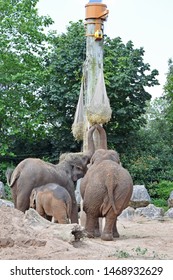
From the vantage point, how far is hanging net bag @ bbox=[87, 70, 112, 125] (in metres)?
11.8

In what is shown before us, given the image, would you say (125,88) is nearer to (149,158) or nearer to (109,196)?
(149,158)

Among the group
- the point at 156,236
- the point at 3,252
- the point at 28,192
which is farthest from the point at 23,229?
the point at 156,236

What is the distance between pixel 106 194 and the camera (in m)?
10.1

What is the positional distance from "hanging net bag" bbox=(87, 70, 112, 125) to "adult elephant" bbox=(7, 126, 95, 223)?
1.27 m

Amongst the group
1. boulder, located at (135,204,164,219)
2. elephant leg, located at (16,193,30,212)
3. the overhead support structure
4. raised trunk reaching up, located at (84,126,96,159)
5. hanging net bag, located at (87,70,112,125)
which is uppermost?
the overhead support structure

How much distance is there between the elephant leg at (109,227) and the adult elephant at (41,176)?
59cm

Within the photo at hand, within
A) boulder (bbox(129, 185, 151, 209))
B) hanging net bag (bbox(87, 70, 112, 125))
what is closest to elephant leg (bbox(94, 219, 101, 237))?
hanging net bag (bbox(87, 70, 112, 125))

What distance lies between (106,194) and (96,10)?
3.67 meters

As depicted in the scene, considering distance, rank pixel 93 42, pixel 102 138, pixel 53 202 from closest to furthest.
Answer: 1. pixel 53 202
2. pixel 102 138
3. pixel 93 42

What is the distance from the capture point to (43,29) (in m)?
26.6

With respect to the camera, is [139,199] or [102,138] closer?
[102,138]

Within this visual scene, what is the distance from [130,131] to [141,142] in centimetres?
67

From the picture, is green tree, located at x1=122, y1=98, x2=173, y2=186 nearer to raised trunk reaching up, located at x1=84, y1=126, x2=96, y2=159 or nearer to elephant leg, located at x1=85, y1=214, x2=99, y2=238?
raised trunk reaching up, located at x1=84, y1=126, x2=96, y2=159

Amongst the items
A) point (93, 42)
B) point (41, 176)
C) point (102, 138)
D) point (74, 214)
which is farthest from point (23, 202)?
point (93, 42)
